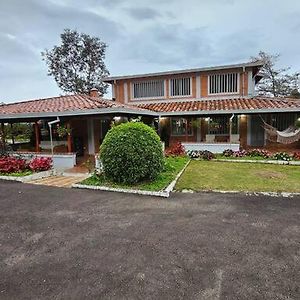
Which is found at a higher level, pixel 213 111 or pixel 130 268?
pixel 213 111

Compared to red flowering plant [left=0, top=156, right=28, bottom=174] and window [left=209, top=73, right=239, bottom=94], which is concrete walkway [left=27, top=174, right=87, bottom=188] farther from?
window [left=209, top=73, right=239, bottom=94]

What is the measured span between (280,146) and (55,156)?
41.5ft

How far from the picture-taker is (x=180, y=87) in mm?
18016

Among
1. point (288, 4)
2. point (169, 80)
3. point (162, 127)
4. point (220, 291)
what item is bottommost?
point (220, 291)

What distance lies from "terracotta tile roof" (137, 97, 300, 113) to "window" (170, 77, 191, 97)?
59cm

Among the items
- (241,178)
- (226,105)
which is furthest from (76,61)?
(241,178)

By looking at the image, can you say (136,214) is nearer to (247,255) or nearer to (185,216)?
(185,216)

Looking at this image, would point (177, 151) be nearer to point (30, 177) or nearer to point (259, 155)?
point (259, 155)

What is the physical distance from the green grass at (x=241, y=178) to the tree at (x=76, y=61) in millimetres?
23874

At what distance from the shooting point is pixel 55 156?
38.0 feet

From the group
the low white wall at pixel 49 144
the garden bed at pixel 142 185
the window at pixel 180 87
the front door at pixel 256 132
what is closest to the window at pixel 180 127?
the window at pixel 180 87

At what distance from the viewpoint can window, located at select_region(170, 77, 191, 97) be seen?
17812 millimetres

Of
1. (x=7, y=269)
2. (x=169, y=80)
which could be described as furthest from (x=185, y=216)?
(x=169, y=80)

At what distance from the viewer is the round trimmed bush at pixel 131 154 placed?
800 centimetres
